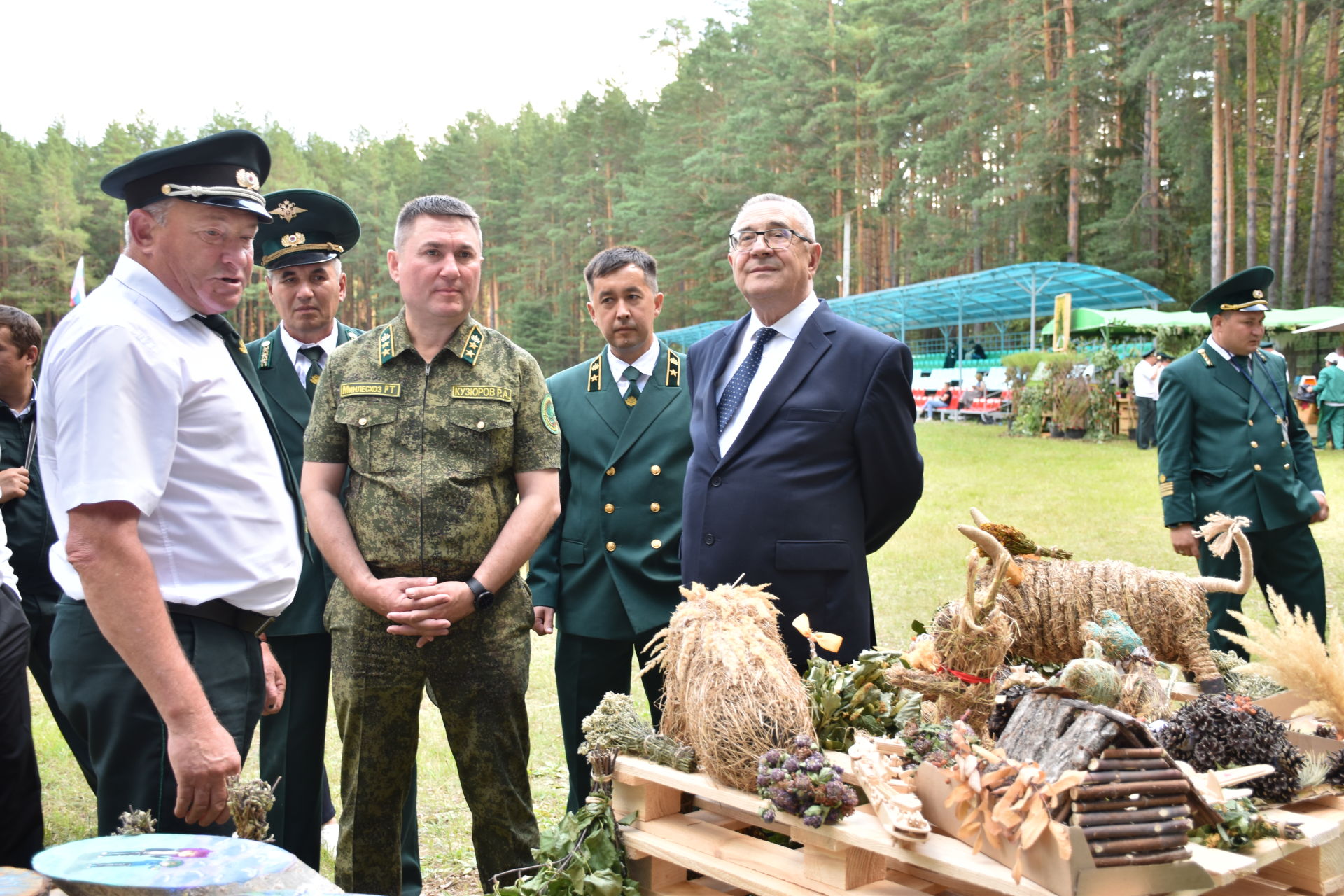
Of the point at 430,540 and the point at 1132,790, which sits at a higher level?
the point at 430,540

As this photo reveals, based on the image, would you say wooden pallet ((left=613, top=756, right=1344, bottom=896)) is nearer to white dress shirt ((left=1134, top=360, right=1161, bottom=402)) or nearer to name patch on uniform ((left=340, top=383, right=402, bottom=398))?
name patch on uniform ((left=340, top=383, right=402, bottom=398))

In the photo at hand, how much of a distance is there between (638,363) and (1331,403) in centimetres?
1699

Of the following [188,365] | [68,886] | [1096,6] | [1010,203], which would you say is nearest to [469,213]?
[188,365]

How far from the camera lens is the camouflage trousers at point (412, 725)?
9.01 ft

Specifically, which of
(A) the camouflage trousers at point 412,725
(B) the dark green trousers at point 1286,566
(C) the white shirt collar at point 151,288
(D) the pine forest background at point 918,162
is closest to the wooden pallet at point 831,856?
(A) the camouflage trousers at point 412,725

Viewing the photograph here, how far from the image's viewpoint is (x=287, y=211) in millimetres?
3637

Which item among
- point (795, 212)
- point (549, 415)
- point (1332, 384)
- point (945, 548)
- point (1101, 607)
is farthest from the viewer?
point (1332, 384)

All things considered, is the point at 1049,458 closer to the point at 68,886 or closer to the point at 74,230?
the point at 68,886

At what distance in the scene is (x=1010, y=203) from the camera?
33.1m

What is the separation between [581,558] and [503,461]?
2.66ft

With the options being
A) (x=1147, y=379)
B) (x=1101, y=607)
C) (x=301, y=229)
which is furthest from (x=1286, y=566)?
(x=1147, y=379)

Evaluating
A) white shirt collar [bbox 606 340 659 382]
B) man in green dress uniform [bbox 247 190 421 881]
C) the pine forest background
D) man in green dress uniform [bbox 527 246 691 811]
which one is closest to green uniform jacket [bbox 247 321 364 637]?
man in green dress uniform [bbox 247 190 421 881]

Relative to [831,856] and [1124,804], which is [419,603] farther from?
[1124,804]

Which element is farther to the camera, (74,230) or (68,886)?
(74,230)
